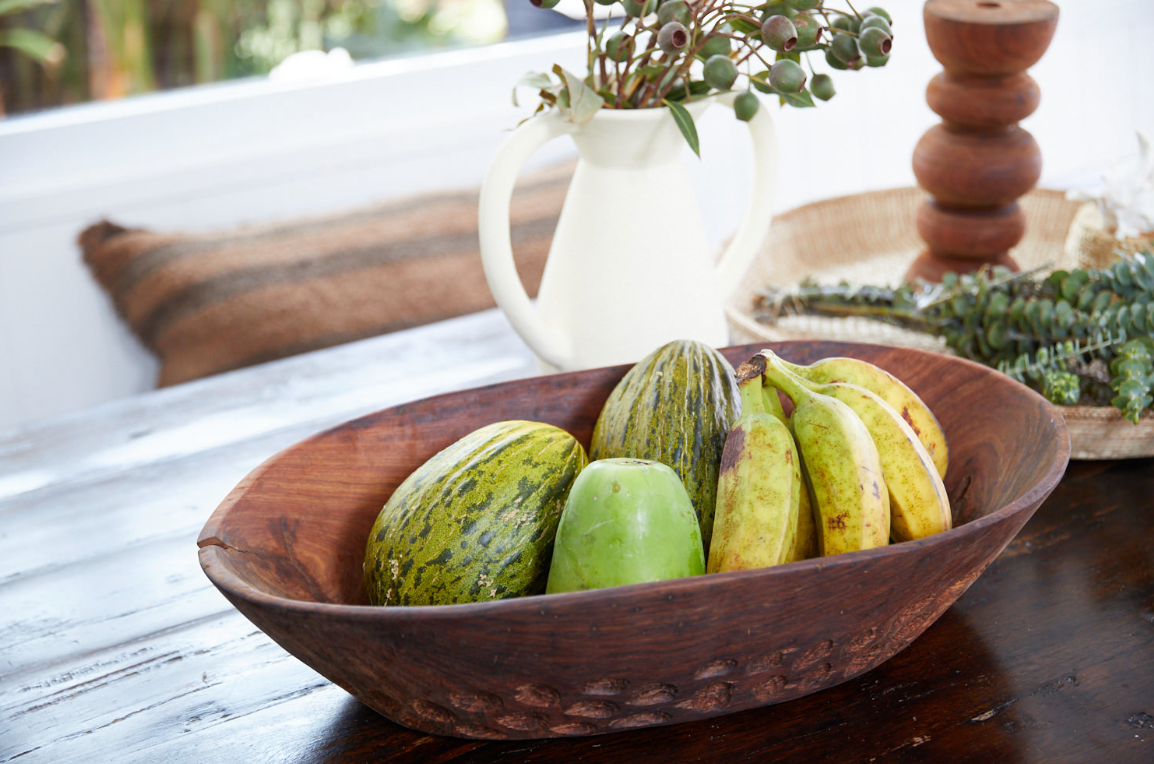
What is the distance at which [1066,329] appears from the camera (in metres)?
0.68

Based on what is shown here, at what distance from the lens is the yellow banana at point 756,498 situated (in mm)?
440

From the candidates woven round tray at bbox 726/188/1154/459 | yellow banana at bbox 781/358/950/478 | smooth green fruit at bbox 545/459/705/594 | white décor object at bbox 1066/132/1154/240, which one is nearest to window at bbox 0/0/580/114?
woven round tray at bbox 726/188/1154/459

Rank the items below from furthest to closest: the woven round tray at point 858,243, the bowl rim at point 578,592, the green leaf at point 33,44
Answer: the green leaf at point 33,44 < the woven round tray at point 858,243 < the bowl rim at point 578,592

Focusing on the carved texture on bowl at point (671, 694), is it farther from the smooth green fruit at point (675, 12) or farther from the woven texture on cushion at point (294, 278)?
the woven texture on cushion at point (294, 278)

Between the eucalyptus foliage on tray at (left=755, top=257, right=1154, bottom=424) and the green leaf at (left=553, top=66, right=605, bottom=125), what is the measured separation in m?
0.34

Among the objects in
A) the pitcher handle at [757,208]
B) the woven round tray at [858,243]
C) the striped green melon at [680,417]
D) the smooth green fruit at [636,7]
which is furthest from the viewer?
the woven round tray at [858,243]

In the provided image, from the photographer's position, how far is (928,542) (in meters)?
0.40

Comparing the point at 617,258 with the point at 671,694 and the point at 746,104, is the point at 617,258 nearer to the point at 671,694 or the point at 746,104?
the point at 746,104

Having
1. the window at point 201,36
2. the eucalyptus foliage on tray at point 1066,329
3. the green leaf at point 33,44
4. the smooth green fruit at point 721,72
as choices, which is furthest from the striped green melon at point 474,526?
the green leaf at point 33,44

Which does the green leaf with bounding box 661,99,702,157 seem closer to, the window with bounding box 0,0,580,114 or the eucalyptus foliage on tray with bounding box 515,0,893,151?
the eucalyptus foliage on tray with bounding box 515,0,893,151

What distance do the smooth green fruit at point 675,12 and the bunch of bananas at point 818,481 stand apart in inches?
9.0

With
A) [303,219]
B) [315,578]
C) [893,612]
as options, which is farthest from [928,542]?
[303,219]

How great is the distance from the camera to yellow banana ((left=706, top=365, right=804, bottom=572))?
44 centimetres

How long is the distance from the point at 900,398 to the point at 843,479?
4.4 inches
